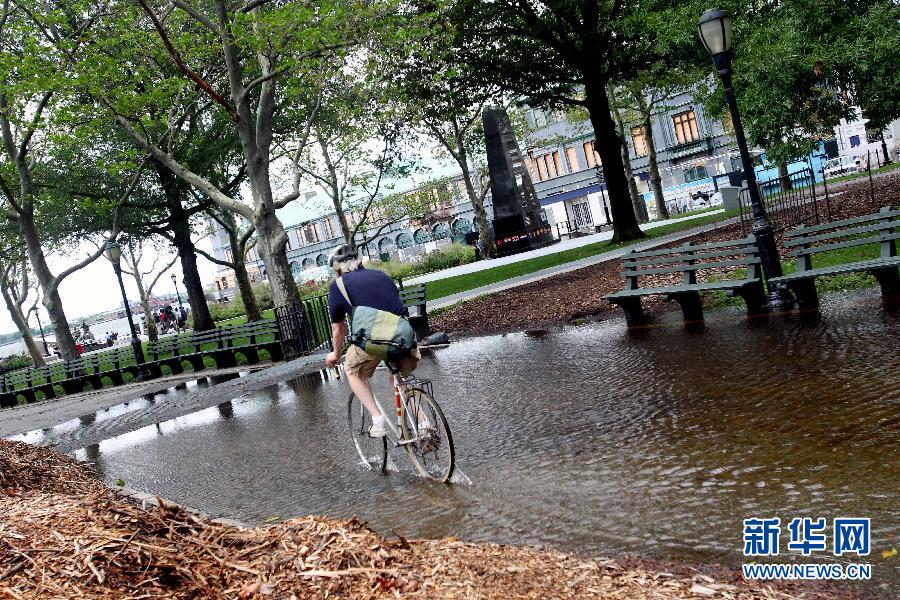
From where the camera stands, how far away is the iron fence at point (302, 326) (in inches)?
762

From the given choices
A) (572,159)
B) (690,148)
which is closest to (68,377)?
(690,148)

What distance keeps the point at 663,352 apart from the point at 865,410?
3.95m

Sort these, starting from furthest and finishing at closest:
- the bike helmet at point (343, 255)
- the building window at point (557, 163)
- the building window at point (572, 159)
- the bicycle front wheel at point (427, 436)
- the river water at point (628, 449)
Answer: the building window at point (557, 163)
the building window at point (572, 159)
the bike helmet at point (343, 255)
the bicycle front wheel at point (427, 436)
the river water at point (628, 449)

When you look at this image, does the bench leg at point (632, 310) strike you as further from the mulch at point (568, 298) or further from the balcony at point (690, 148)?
the balcony at point (690, 148)

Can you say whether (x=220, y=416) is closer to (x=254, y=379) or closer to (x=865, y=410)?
(x=254, y=379)

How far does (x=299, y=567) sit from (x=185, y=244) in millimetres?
33462

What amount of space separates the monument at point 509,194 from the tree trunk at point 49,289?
16.8m

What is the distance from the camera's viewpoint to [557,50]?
2739cm

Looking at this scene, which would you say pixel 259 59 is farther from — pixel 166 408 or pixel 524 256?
pixel 524 256

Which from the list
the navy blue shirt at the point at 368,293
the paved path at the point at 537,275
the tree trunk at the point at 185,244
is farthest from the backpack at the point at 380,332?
the tree trunk at the point at 185,244

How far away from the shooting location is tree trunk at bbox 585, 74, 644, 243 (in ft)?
90.9

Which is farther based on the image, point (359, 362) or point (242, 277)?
point (242, 277)

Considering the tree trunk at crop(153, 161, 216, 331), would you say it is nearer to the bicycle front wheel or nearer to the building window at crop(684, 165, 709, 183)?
the bicycle front wheel

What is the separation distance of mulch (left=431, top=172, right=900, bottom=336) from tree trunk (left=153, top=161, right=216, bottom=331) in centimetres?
1716
